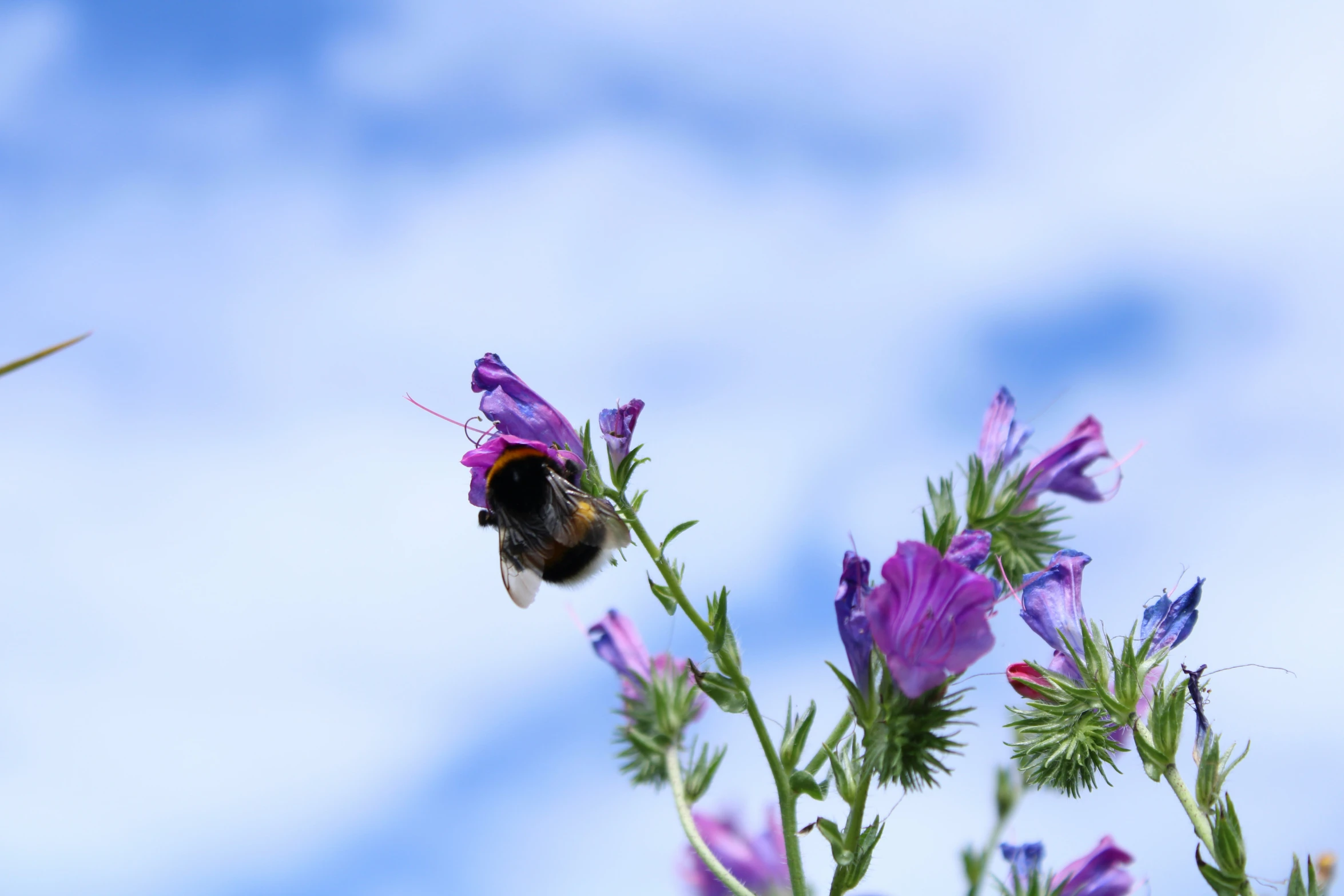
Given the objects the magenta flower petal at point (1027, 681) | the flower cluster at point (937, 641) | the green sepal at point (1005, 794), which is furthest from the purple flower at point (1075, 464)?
the green sepal at point (1005, 794)

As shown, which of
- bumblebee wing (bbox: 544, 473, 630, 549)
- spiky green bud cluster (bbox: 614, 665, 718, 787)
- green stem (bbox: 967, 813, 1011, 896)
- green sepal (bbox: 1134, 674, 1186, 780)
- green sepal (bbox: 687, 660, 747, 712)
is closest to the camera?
green stem (bbox: 967, 813, 1011, 896)

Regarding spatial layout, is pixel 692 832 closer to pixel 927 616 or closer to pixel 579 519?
pixel 579 519

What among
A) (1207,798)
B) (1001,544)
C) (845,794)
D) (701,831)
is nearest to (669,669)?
(701,831)

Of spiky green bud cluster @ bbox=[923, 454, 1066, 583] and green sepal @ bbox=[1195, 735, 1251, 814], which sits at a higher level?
spiky green bud cluster @ bbox=[923, 454, 1066, 583]

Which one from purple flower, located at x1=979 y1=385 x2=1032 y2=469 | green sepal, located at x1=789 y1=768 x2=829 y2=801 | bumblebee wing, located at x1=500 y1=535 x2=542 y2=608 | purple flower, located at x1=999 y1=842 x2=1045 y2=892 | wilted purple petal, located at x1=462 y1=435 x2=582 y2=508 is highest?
wilted purple petal, located at x1=462 y1=435 x2=582 y2=508

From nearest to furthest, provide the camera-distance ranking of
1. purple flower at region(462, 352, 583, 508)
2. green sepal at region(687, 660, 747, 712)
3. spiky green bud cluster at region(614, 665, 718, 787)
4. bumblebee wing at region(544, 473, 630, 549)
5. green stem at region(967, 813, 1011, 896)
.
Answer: green stem at region(967, 813, 1011, 896) → green sepal at region(687, 660, 747, 712) → bumblebee wing at region(544, 473, 630, 549) → purple flower at region(462, 352, 583, 508) → spiky green bud cluster at region(614, 665, 718, 787)

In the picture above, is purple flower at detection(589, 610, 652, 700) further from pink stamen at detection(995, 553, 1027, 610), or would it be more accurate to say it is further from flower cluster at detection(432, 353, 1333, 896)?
pink stamen at detection(995, 553, 1027, 610)

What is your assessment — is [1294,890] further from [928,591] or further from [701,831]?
[701,831]

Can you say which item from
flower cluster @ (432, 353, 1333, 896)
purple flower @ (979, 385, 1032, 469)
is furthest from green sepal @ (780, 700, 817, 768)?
purple flower @ (979, 385, 1032, 469)
